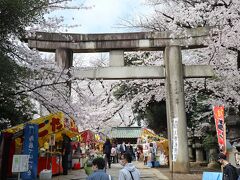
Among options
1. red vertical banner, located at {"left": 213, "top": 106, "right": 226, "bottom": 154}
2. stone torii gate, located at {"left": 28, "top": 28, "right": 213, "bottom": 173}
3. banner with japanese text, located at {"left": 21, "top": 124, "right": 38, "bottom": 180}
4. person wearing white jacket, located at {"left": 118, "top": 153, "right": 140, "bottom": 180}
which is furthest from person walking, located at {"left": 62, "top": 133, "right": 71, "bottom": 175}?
person wearing white jacket, located at {"left": 118, "top": 153, "right": 140, "bottom": 180}

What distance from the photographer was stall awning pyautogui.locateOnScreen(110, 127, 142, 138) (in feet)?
148

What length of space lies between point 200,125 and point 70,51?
32.8 ft

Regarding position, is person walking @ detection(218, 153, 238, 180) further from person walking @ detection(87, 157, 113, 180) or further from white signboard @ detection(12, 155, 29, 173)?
white signboard @ detection(12, 155, 29, 173)

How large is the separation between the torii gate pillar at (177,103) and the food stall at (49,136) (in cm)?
465

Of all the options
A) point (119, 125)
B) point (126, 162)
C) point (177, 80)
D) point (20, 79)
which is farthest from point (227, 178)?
point (119, 125)

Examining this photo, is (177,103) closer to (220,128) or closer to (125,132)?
(220,128)

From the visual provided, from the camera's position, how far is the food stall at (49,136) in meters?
11.7

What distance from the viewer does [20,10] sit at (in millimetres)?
7754

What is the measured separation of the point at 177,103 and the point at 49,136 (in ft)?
20.0

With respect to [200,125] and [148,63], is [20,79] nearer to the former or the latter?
[148,63]

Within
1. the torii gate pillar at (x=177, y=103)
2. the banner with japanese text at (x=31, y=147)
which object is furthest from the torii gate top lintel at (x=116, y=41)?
the banner with japanese text at (x=31, y=147)

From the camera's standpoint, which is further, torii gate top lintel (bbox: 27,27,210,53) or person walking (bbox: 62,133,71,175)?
torii gate top lintel (bbox: 27,27,210,53)

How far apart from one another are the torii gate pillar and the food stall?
4.65 metres

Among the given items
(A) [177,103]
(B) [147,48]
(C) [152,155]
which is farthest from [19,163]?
(C) [152,155]
